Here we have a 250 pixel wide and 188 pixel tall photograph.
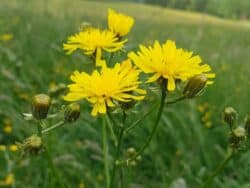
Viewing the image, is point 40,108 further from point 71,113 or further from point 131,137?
point 131,137

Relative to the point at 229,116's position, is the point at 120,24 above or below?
above

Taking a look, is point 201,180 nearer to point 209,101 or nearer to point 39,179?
point 39,179

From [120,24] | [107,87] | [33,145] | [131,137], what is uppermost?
[120,24]

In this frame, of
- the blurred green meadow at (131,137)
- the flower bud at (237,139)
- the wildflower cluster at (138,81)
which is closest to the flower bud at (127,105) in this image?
the wildflower cluster at (138,81)

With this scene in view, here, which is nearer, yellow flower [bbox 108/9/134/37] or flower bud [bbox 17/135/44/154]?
flower bud [bbox 17/135/44/154]

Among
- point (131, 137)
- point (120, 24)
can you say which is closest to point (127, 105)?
point (120, 24)

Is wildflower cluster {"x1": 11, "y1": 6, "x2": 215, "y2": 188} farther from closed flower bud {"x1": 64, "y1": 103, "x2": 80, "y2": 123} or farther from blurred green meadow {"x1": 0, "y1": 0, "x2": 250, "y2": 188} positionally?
blurred green meadow {"x1": 0, "y1": 0, "x2": 250, "y2": 188}

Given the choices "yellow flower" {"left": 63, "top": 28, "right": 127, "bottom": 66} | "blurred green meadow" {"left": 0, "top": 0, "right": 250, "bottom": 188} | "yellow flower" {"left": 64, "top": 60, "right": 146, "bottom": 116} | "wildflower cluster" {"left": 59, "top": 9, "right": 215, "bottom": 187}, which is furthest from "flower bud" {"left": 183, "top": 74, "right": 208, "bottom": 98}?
"blurred green meadow" {"left": 0, "top": 0, "right": 250, "bottom": 188}
